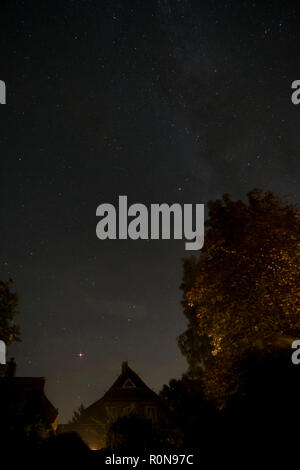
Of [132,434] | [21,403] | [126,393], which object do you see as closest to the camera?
[21,403]

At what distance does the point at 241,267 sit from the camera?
1819 centimetres

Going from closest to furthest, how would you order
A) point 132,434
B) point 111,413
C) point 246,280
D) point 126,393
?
point 246,280, point 132,434, point 111,413, point 126,393

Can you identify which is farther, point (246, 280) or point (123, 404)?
point (123, 404)

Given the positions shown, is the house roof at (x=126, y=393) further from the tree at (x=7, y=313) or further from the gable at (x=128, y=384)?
the tree at (x=7, y=313)

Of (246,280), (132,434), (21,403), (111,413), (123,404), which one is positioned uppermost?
(246,280)

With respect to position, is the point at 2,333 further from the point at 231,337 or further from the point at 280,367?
the point at 280,367

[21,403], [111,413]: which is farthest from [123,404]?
[21,403]

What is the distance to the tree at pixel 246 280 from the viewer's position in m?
16.5

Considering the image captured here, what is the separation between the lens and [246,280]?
58.9 ft

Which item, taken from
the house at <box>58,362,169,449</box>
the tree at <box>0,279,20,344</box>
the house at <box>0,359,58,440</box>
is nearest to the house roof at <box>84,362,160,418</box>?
the house at <box>58,362,169,449</box>

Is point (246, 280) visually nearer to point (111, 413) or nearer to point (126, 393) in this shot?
point (111, 413)
